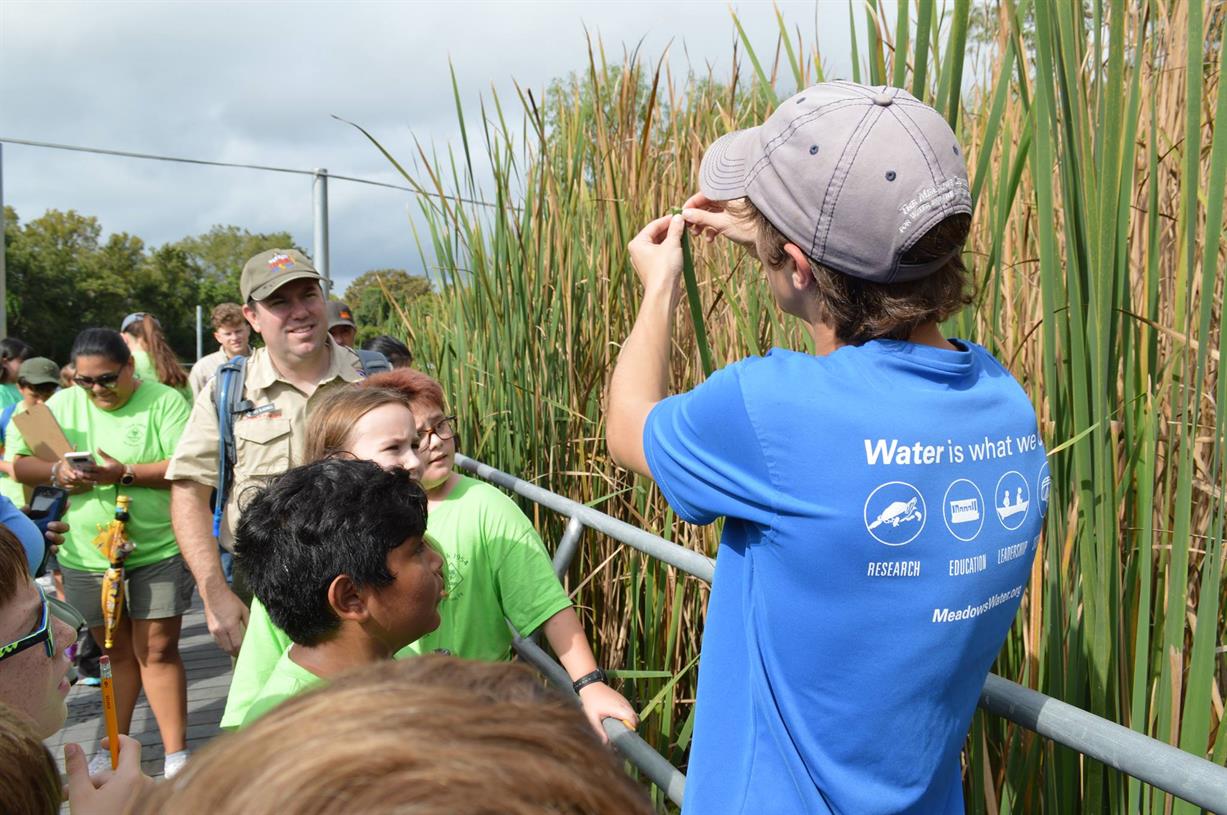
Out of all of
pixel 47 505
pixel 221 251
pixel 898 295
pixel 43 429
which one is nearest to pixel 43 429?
pixel 43 429

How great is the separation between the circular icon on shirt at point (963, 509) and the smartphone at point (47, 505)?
10.8 ft

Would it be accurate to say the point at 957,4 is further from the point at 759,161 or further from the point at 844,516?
the point at 844,516

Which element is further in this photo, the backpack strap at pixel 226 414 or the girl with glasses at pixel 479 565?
the backpack strap at pixel 226 414

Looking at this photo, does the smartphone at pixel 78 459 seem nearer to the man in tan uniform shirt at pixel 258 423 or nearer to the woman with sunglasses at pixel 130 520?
the woman with sunglasses at pixel 130 520

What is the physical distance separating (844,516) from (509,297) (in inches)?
82.0

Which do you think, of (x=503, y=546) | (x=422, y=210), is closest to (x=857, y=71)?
(x=503, y=546)

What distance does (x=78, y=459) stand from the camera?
3.74 m

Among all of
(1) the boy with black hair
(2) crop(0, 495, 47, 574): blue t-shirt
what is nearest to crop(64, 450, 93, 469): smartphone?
A: (2) crop(0, 495, 47, 574): blue t-shirt

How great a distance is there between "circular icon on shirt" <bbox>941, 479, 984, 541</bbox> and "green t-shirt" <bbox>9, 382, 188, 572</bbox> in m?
3.42

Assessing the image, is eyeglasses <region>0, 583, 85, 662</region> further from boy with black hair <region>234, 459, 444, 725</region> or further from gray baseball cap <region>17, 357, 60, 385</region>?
gray baseball cap <region>17, 357, 60, 385</region>

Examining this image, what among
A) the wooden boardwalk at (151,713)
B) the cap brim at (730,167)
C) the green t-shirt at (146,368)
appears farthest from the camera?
the green t-shirt at (146,368)

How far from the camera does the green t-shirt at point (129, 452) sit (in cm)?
381

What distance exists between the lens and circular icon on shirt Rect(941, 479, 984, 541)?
3.52 ft

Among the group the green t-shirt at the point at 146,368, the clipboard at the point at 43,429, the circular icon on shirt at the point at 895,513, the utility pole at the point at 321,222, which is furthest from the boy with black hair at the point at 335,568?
the utility pole at the point at 321,222
